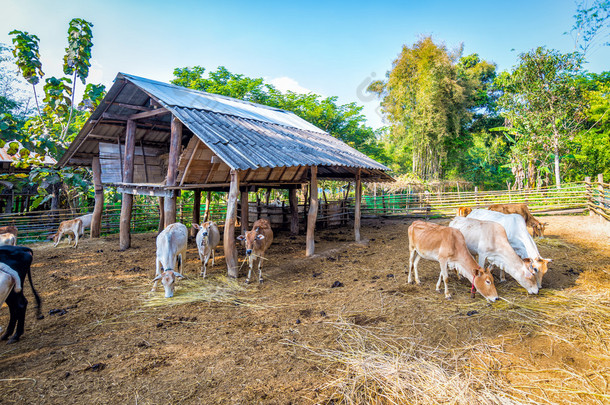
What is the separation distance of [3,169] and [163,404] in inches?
664

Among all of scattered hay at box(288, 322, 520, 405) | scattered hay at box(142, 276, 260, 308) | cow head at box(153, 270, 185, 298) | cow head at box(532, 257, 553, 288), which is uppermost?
cow head at box(532, 257, 553, 288)

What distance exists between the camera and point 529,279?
213 inches

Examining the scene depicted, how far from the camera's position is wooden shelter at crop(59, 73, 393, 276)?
7.12 m

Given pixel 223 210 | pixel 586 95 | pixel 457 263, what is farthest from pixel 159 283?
pixel 586 95

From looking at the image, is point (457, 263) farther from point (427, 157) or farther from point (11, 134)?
point (427, 157)

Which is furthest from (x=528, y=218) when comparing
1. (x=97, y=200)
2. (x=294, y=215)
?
(x=97, y=200)

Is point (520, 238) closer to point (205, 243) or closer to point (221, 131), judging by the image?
point (205, 243)

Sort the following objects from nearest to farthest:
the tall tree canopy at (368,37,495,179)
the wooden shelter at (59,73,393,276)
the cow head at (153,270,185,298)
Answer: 1. the cow head at (153,270,185,298)
2. the wooden shelter at (59,73,393,276)
3. the tall tree canopy at (368,37,495,179)

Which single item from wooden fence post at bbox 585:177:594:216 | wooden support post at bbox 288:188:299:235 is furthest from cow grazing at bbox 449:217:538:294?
wooden fence post at bbox 585:177:594:216

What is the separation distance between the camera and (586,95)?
2102 centimetres

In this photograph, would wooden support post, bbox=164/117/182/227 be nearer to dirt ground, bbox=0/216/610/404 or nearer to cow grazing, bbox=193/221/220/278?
cow grazing, bbox=193/221/220/278

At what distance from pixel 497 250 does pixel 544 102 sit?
18091mm

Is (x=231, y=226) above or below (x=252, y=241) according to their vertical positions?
above

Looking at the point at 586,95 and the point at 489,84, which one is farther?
the point at 489,84
